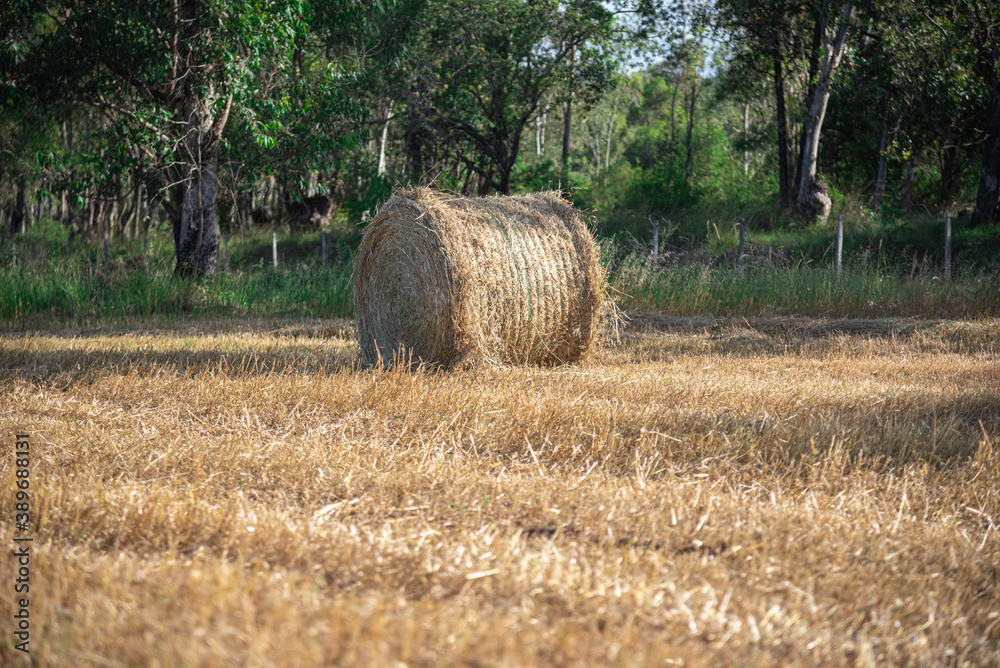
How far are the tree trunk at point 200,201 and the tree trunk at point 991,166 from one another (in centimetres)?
1710

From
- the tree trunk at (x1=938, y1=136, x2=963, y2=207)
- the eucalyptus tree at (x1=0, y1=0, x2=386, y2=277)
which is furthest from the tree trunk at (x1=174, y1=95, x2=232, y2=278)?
the tree trunk at (x1=938, y1=136, x2=963, y2=207)

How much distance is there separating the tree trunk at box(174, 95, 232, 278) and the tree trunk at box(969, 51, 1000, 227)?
673 inches

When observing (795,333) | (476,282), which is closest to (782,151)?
(795,333)

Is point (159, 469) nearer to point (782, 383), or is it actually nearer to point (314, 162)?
point (782, 383)

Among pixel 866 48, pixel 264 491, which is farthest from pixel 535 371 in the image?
pixel 866 48

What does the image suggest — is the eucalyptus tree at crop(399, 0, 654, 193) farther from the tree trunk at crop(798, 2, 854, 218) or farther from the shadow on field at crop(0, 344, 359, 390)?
the shadow on field at crop(0, 344, 359, 390)

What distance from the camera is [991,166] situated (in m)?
18.6

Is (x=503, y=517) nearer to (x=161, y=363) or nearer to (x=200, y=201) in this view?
(x=161, y=363)

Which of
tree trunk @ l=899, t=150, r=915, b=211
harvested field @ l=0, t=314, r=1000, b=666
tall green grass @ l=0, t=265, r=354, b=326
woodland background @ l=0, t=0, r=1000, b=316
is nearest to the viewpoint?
harvested field @ l=0, t=314, r=1000, b=666

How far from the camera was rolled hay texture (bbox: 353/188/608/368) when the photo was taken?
702 cm

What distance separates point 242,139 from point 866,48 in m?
17.8

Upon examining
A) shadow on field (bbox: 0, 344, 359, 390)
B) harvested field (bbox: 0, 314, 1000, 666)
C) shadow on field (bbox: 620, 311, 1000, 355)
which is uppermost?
shadow on field (bbox: 620, 311, 1000, 355)

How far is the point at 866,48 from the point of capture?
22.9m

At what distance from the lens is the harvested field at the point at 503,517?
2430 mm
